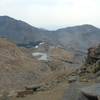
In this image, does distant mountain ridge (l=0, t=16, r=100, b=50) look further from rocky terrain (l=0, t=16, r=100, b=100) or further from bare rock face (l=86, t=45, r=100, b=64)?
bare rock face (l=86, t=45, r=100, b=64)

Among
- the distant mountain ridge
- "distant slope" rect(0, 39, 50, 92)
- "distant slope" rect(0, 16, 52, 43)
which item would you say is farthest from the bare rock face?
"distant slope" rect(0, 16, 52, 43)

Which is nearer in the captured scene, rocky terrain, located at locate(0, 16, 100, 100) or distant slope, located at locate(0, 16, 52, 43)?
rocky terrain, located at locate(0, 16, 100, 100)

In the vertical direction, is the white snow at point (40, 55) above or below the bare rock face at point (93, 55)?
below

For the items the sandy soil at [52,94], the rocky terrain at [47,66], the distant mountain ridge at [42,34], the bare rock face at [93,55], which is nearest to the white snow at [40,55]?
the rocky terrain at [47,66]

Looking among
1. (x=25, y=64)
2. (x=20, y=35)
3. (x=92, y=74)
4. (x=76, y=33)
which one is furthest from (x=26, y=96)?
(x=76, y=33)

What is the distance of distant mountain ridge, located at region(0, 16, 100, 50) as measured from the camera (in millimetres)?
105581

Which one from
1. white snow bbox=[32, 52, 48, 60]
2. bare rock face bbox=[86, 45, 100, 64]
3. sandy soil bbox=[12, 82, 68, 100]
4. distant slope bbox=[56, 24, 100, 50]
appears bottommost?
white snow bbox=[32, 52, 48, 60]

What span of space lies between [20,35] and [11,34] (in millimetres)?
2781

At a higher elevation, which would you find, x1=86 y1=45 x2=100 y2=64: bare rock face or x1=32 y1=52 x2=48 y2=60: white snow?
x1=86 y1=45 x2=100 y2=64: bare rock face

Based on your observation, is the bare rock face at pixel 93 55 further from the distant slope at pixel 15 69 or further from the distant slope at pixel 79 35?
the distant slope at pixel 79 35

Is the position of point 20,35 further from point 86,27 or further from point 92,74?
point 92,74

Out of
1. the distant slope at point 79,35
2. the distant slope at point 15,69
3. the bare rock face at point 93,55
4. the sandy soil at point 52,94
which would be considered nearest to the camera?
the sandy soil at point 52,94

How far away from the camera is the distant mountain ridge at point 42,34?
106m

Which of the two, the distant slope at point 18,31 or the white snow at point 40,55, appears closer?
the white snow at point 40,55
